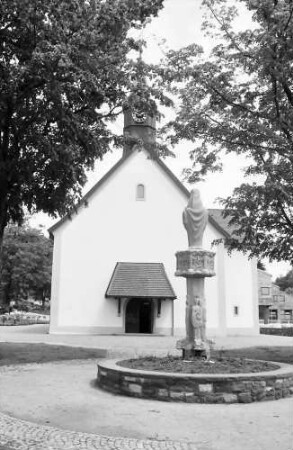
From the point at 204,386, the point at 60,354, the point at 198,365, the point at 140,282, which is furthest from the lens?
the point at 140,282

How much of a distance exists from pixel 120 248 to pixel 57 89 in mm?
16938

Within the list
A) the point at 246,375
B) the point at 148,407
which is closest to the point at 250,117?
the point at 246,375

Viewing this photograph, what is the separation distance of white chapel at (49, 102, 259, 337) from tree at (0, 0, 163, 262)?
498 inches

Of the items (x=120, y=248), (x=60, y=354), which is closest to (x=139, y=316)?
(x=120, y=248)

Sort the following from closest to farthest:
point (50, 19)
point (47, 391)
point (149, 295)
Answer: point (47, 391) → point (50, 19) → point (149, 295)

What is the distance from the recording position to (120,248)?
93.1ft

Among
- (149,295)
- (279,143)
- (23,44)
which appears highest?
(23,44)

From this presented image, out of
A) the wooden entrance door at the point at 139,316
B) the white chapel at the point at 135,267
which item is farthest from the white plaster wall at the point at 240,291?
the wooden entrance door at the point at 139,316

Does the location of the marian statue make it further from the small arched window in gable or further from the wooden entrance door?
the small arched window in gable

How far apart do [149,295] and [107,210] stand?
5.71 meters

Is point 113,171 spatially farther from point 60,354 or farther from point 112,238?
point 60,354

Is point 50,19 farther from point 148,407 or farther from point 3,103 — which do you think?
point 148,407

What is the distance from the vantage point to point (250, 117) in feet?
46.6

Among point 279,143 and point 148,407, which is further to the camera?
point 279,143
